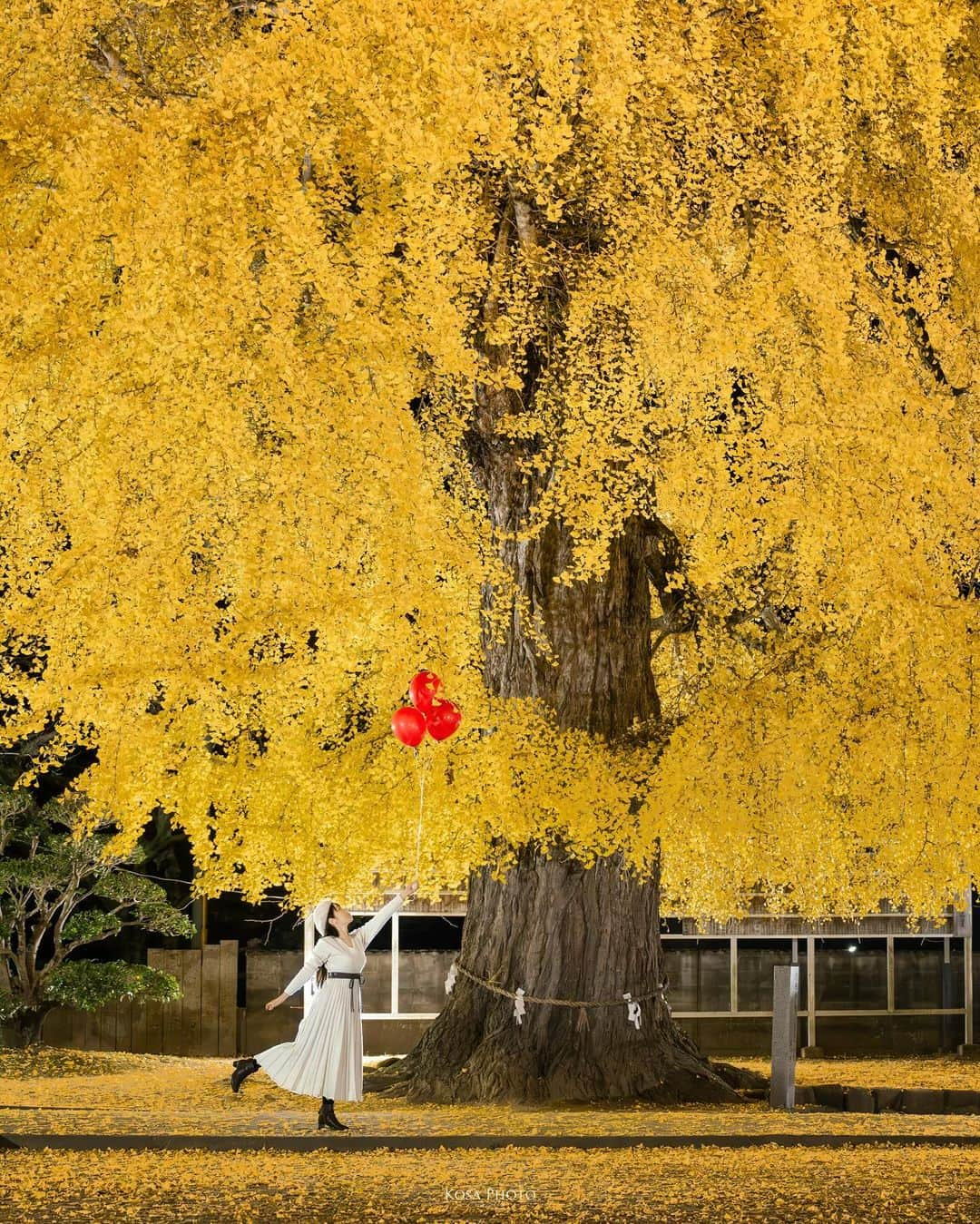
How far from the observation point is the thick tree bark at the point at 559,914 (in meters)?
12.1

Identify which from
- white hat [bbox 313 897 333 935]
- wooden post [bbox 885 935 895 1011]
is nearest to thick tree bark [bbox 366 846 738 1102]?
white hat [bbox 313 897 333 935]

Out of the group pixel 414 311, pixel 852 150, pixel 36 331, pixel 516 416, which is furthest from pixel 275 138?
pixel 852 150

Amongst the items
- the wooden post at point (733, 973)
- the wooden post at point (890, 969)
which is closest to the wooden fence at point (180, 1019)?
the wooden post at point (733, 973)

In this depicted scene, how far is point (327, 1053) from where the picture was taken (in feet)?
31.2

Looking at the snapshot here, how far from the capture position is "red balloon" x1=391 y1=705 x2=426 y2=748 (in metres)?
10.7

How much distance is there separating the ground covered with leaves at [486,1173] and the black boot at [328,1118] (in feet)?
0.41

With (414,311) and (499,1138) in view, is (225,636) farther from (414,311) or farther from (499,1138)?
(499,1138)

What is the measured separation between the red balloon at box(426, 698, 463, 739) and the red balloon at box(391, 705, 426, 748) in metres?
0.08

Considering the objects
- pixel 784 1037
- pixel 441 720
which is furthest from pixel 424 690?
pixel 784 1037

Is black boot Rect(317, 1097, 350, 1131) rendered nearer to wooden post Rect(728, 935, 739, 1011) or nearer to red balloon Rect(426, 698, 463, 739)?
red balloon Rect(426, 698, 463, 739)

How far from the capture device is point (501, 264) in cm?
1053

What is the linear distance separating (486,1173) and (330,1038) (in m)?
2.08

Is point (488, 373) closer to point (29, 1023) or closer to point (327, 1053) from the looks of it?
point (327, 1053)

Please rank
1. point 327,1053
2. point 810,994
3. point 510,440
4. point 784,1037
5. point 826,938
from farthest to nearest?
point 826,938 < point 810,994 < point 510,440 < point 784,1037 < point 327,1053
